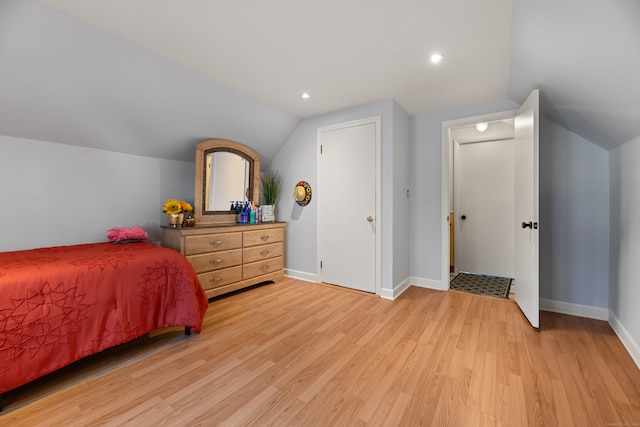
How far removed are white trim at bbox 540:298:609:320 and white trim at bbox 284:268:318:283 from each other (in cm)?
257

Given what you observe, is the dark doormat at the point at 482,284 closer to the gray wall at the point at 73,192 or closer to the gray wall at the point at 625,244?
the gray wall at the point at 625,244

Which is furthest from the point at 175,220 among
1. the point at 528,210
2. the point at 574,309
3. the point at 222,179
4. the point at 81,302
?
the point at 574,309

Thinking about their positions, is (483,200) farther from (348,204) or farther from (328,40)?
(328,40)

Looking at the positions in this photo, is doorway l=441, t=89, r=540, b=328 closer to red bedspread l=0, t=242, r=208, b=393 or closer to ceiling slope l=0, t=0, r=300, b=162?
ceiling slope l=0, t=0, r=300, b=162

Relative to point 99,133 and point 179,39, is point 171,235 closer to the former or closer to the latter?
point 99,133

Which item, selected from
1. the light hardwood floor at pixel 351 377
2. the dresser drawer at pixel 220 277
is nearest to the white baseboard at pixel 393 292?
the light hardwood floor at pixel 351 377

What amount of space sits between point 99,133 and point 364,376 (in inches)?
122

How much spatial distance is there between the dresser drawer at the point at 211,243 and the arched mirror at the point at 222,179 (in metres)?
0.41

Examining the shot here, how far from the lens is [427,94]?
9.53 feet

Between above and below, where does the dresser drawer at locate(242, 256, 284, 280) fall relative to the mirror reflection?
below

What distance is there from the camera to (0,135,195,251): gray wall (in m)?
2.26

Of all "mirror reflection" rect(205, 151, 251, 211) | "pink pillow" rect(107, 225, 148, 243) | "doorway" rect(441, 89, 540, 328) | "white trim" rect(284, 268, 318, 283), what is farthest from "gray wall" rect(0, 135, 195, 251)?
"doorway" rect(441, 89, 540, 328)

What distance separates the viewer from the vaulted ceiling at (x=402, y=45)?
1490 mm

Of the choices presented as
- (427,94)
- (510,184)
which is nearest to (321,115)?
(427,94)
